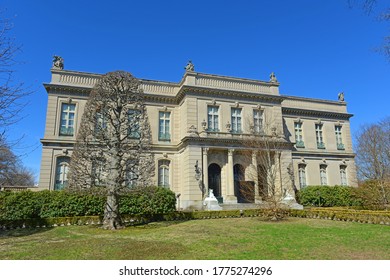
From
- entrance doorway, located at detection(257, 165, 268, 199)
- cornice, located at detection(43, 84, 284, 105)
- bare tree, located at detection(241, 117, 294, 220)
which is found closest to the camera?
entrance doorway, located at detection(257, 165, 268, 199)

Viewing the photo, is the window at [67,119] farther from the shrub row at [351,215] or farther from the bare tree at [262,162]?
the shrub row at [351,215]

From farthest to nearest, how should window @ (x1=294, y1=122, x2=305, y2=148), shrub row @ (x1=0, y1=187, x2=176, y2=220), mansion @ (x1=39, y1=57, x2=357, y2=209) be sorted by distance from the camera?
window @ (x1=294, y1=122, x2=305, y2=148), mansion @ (x1=39, y1=57, x2=357, y2=209), shrub row @ (x1=0, y1=187, x2=176, y2=220)

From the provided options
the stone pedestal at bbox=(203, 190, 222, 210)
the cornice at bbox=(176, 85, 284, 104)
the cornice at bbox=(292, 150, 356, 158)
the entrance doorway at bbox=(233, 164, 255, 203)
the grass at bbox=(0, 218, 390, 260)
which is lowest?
the grass at bbox=(0, 218, 390, 260)

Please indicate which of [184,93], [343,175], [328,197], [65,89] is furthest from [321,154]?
[65,89]

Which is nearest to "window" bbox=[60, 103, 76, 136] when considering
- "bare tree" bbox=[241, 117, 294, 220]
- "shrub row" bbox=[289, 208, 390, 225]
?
"bare tree" bbox=[241, 117, 294, 220]

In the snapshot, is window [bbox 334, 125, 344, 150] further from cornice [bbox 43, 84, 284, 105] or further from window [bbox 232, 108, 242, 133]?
window [bbox 232, 108, 242, 133]

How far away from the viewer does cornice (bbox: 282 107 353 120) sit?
2975 cm

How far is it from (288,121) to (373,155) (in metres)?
9.00

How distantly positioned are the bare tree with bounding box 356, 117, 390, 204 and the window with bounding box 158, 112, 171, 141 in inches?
791

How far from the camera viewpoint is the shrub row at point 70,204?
46.6 ft

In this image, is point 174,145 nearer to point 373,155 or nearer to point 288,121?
point 288,121

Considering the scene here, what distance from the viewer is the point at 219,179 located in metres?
24.5

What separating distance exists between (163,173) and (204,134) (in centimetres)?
538
